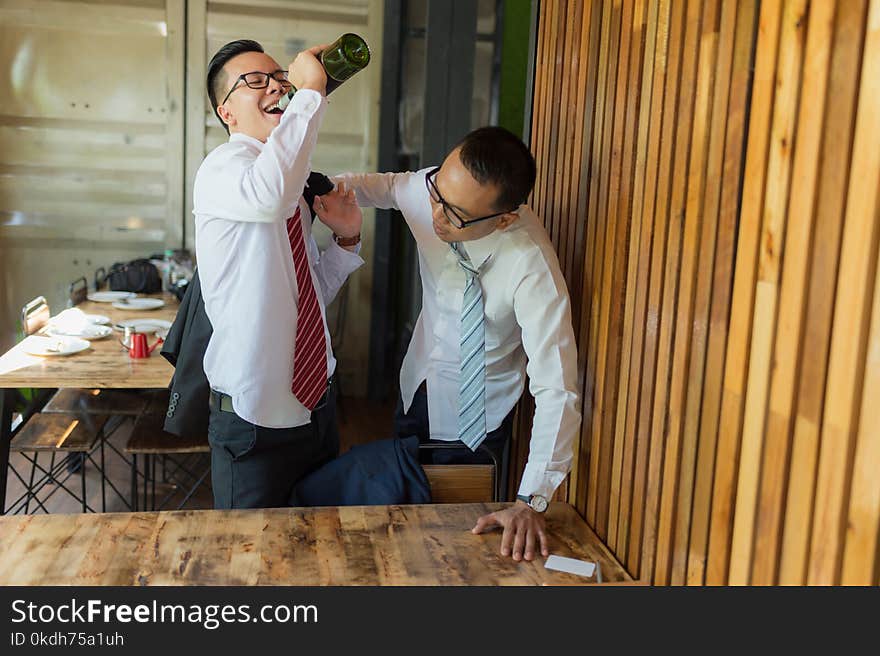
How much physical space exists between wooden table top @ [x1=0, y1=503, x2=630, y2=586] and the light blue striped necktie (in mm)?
329

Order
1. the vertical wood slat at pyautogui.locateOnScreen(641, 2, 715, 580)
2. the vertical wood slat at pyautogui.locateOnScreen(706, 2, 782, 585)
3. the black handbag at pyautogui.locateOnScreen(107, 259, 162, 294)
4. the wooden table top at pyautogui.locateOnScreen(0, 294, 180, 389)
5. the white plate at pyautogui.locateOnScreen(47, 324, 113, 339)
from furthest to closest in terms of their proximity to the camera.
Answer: the black handbag at pyautogui.locateOnScreen(107, 259, 162, 294), the white plate at pyautogui.locateOnScreen(47, 324, 113, 339), the wooden table top at pyautogui.locateOnScreen(0, 294, 180, 389), the vertical wood slat at pyautogui.locateOnScreen(641, 2, 715, 580), the vertical wood slat at pyautogui.locateOnScreen(706, 2, 782, 585)

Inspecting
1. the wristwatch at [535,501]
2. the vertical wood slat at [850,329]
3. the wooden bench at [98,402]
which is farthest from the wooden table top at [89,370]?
the vertical wood slat at [850,329]

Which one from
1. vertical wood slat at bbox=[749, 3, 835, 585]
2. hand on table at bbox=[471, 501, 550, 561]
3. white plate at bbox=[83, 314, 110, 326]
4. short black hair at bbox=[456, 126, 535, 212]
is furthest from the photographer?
white plate at bbox=[83, 314, 110, 326]

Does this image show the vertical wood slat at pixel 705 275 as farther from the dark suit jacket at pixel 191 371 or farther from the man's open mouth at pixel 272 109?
the dark suit jacket at pixel 191 371

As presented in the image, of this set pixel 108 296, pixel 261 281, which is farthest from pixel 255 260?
pixel 108 296

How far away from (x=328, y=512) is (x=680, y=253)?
3.18 ft

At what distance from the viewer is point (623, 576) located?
1.80m

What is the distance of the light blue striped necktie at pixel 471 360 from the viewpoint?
2189mm

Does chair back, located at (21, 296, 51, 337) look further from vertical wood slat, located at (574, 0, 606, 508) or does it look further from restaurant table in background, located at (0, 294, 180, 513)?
vertical wood slat, located at (574, 0, 606, 508)

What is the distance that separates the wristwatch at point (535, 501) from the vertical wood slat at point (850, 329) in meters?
0.80

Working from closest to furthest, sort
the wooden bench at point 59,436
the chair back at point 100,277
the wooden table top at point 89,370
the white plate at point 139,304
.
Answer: the wooden table top at point 89,370
the wooden bench at point 59,436
the white plate at point 139,304
the chair back at point 100,277

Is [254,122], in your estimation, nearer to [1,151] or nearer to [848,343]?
[848,343]

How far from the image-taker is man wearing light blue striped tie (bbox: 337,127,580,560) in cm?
198

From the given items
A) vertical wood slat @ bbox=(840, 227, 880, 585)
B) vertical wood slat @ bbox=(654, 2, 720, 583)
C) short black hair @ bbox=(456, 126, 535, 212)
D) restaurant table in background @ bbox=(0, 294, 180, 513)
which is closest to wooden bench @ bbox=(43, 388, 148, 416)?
restaurant table in background @ bbox=(0, 294, 180, 513)
